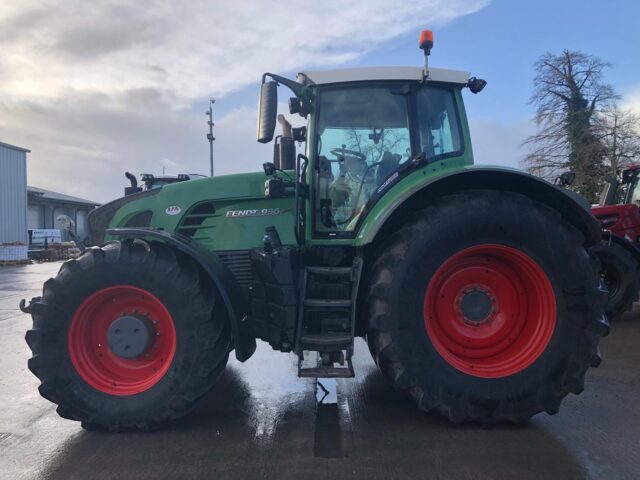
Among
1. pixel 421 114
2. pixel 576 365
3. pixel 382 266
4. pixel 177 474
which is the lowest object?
pixel 177 474

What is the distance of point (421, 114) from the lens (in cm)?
383

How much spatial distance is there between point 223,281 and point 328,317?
802 millimetres

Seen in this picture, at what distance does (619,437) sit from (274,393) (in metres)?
2.57

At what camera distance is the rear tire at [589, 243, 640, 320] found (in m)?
6.83

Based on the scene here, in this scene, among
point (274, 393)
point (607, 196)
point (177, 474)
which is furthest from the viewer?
point (607, 196)

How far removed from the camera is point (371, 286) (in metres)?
3.34

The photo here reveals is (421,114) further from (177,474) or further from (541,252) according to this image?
(177,474)

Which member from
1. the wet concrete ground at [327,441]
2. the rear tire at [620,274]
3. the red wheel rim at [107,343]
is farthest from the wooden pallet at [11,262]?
the rear tire at [620,274]

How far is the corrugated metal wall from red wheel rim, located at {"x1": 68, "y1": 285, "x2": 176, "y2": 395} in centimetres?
2477

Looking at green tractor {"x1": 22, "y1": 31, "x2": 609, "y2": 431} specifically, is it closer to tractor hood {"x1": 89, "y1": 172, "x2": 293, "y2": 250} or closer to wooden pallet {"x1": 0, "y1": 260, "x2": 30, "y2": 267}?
tractor hood {"x1": 89, "y1": 172, "x2": 293, "y2": 250}

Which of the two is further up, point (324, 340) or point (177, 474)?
point (324, 340)

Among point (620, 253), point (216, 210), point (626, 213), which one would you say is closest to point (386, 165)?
point (216, 210)

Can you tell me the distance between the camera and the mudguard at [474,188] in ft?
11.1

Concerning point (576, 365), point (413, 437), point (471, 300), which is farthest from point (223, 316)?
point (576, 365)
